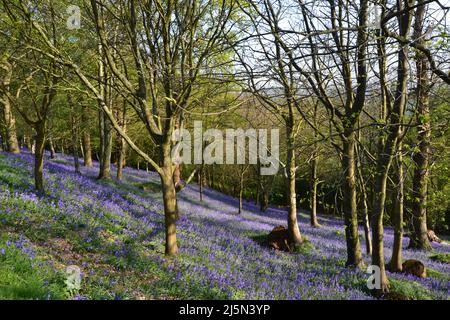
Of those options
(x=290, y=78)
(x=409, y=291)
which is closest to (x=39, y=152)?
(x=290, y=78)

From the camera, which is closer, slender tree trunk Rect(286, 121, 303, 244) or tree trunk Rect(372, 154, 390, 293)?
tree trunk Rect(372, 154, 390, 293)

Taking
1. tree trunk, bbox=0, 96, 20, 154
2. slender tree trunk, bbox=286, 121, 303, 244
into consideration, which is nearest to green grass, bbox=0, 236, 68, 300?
slender tree trunk, bbox=286, 121, 303, 244

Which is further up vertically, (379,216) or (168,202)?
(168,202)

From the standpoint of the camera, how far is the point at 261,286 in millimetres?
6828

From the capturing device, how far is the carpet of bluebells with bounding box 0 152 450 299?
5207 millimetres

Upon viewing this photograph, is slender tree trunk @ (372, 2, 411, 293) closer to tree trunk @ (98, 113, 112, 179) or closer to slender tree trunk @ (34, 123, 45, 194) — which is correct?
slender tree trunk @ (34, 123, 45, 194)

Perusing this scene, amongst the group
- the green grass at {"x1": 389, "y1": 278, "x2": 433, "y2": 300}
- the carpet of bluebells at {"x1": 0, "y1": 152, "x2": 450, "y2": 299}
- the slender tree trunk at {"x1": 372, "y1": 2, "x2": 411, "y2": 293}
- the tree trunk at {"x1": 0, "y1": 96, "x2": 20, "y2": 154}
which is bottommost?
the green grass at {"x1": 389, "y1": 278, "x2": 433, "y2": 300}

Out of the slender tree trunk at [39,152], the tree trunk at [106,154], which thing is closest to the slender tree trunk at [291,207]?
the slender tree trunk at [39,152]

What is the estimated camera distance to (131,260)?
22.9 ft

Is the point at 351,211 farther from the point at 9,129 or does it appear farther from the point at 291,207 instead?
the point at 9,129

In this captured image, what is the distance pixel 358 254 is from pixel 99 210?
733 cm

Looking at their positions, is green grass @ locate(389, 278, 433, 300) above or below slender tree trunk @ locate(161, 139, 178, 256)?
below

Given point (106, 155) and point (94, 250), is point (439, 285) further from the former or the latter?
point (106, 155)
